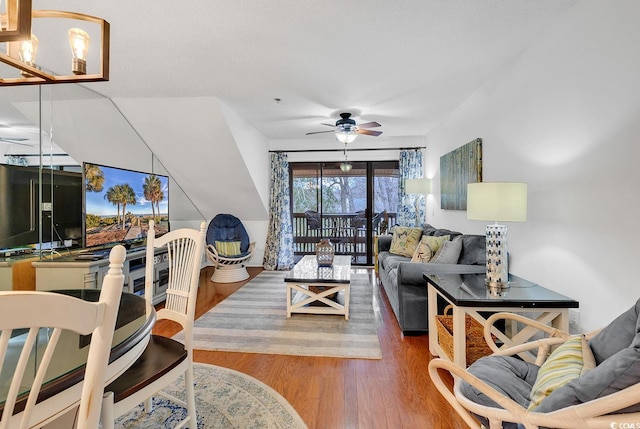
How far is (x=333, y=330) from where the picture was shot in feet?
9.89

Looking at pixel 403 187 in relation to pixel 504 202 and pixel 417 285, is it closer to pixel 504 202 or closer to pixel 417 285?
pixel 417 285

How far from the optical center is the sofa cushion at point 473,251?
9.69 feet

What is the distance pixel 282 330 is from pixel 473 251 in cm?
209

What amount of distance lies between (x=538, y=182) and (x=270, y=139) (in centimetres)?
462

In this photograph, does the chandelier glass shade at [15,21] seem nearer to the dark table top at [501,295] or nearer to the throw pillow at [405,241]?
the dark table top at [501,295]

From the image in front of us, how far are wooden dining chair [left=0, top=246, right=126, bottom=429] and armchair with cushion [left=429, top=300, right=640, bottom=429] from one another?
1042 millimetres

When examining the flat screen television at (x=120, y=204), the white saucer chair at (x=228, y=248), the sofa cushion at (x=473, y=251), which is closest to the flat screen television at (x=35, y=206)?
the flat screen television at (x=120, y=204)

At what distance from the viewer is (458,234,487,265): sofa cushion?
2.95m

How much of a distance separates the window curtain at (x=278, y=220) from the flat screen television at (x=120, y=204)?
1.91 metres

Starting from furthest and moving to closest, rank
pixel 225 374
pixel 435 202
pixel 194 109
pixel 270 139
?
pixel 270 139, pixel 435 202, pixel 194 109, pixel 225 374

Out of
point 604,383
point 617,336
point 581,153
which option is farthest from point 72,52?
point 581,153

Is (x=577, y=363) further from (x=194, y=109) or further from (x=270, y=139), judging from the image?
(x=270, y=139)

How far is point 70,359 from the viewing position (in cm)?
98

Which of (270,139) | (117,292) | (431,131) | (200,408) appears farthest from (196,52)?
(431,131)
